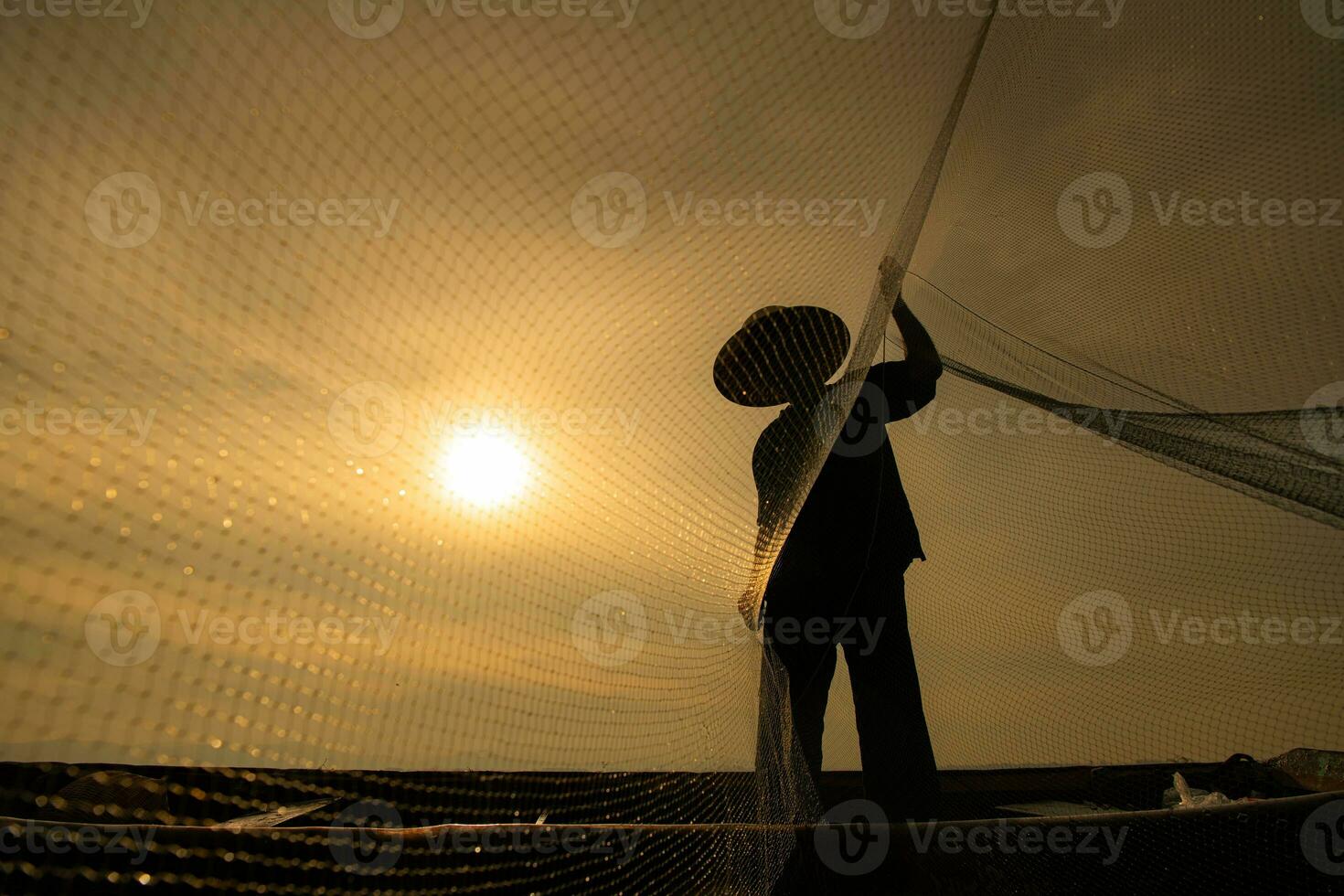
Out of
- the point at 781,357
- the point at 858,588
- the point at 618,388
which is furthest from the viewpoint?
the point at 858,588

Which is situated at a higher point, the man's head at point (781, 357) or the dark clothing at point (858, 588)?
the man's head at point (781, 357)

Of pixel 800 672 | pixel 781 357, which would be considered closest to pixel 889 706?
pixel 800 672

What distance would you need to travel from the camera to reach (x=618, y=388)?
1.48 metres

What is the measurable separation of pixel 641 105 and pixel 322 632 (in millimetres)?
1078

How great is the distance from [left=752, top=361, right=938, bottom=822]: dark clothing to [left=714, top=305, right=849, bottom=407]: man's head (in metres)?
0.09

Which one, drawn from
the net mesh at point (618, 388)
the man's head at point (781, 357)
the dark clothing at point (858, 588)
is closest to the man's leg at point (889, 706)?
the dark clothing at point (858, 588)

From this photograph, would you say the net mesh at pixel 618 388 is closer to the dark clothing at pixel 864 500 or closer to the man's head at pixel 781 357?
the man's head at pixel 781 357

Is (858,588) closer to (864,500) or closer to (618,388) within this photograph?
(864,500)

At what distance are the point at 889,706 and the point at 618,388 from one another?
125 cm

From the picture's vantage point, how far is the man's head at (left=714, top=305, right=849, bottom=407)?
1771 millimetres

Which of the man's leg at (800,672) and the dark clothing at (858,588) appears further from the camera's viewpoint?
the man's leg at (800,672)

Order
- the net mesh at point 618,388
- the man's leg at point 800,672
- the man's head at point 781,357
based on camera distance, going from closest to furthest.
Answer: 1. the net mesh at point 618,388
2. the man's head at point 781,357
3. the man's leg at point 800,672

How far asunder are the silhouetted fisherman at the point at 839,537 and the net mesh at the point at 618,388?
0.08 m

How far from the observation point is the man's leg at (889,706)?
183 cm
